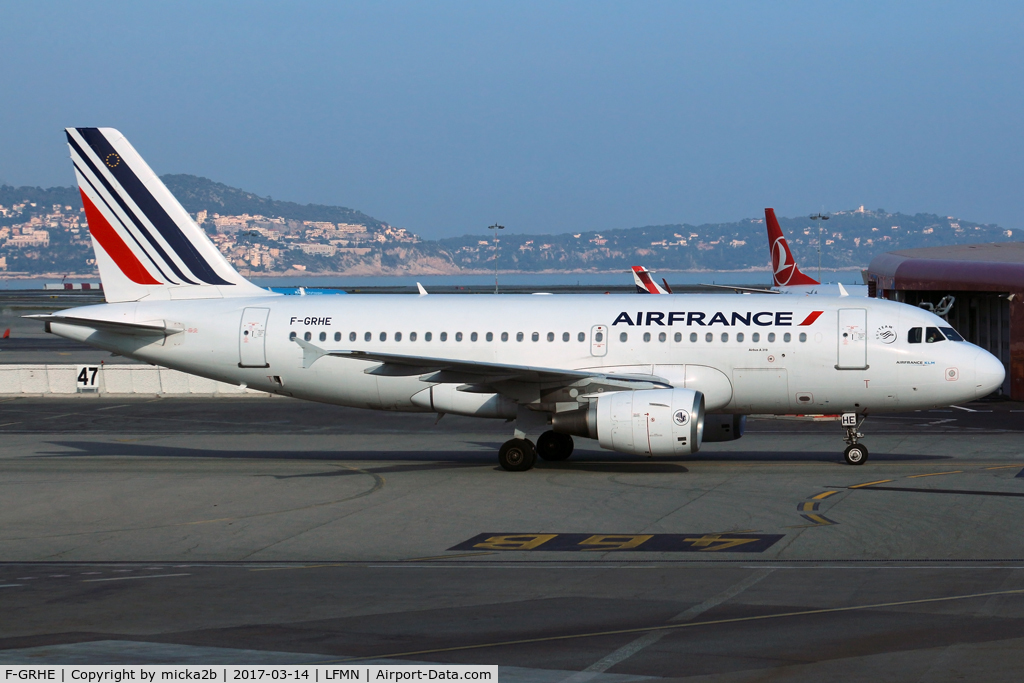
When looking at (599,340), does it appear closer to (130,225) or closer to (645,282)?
(130,225)

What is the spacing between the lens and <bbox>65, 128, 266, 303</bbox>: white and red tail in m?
30.0

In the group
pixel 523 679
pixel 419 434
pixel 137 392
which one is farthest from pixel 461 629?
pixel 137 392

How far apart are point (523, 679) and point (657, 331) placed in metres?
17.1

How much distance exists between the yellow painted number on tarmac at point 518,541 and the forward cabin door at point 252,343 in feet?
38.9

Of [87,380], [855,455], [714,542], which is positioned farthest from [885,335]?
[87,380]

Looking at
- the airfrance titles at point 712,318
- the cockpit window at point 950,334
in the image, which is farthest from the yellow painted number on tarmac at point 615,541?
the cockpit window at point 950,334

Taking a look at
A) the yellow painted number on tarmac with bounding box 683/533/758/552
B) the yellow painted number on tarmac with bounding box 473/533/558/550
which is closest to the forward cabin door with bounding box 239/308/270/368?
the yellow painted number on tarmac with bounding box 473/533/558/550

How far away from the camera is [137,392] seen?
4778 centimetres

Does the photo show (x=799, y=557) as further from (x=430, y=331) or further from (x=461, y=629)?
(x=430, y=331)

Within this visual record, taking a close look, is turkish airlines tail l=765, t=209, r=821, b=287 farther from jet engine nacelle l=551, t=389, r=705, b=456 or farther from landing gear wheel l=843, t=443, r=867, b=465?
jet engine nacelle l=551, t=389, r=705, b=456

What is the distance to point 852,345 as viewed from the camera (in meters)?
26.2

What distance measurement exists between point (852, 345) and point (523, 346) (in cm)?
830

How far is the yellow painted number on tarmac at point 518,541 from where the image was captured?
18219 millimetres

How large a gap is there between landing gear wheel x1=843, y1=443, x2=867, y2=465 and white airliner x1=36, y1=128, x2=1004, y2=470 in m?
0.05
